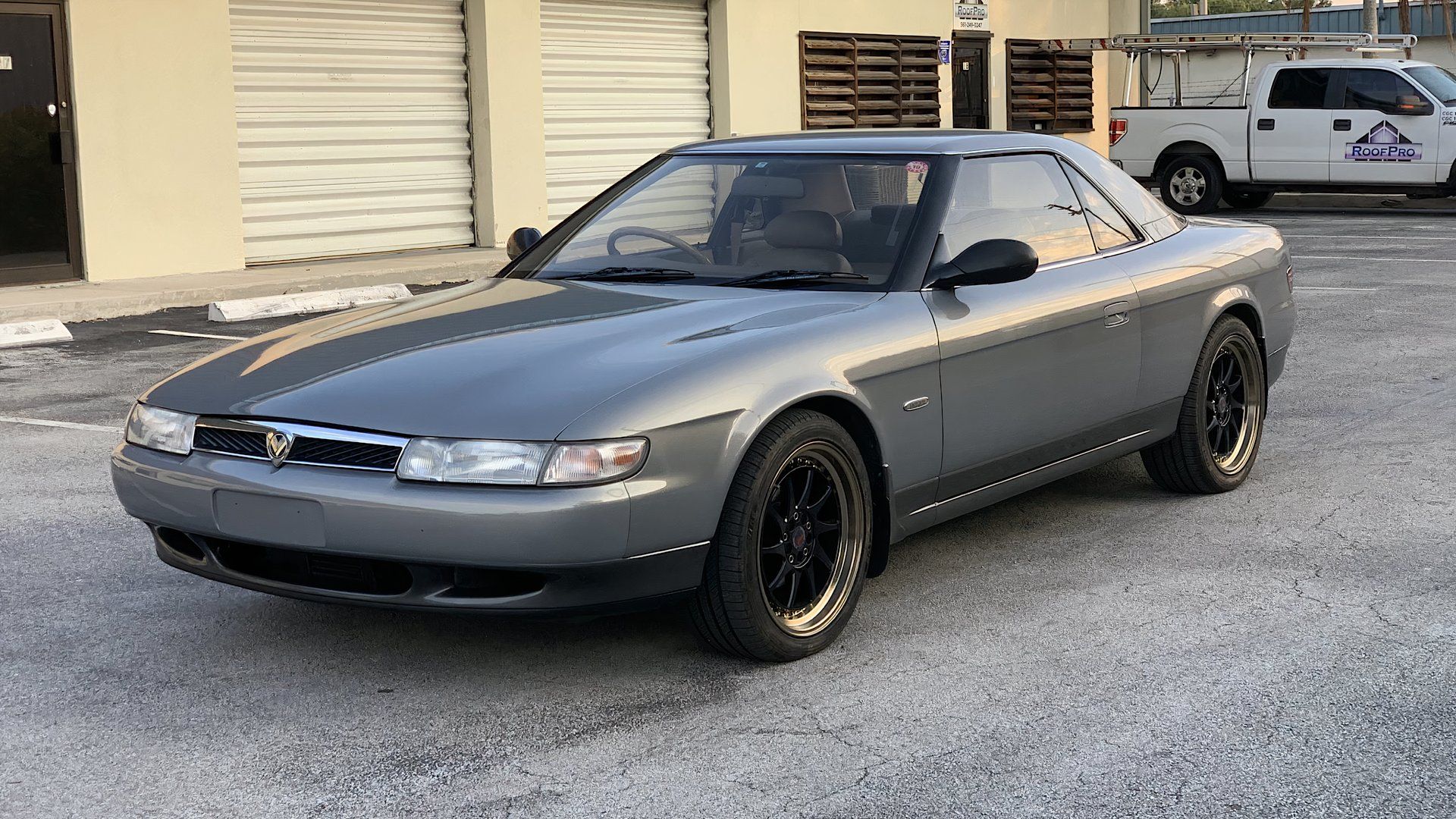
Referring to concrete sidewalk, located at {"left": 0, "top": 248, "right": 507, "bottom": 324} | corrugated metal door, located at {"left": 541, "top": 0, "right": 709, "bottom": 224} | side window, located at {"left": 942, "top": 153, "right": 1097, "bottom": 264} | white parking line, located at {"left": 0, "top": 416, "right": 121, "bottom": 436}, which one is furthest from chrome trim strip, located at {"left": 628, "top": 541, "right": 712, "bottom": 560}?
corrugated metal door, located at {"left": 541, "top": 0, "right": 709, "bottom": 224}

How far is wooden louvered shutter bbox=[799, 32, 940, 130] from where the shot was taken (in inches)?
795

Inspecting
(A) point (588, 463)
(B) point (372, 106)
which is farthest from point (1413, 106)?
(A) point (588, 463)

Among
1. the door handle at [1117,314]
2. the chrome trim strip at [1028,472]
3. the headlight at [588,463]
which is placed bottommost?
the chrome trim strip at [1028,472]

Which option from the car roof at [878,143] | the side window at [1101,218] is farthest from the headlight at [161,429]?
the side window at [1101,218]

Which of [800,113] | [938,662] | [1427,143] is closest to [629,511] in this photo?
[938,662]

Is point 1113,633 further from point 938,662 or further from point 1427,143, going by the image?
point 1427,143

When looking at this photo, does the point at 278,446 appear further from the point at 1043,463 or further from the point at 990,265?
the point at 1043,463

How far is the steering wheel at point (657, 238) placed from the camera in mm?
5129

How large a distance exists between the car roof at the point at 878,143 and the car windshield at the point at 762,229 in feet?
0.20

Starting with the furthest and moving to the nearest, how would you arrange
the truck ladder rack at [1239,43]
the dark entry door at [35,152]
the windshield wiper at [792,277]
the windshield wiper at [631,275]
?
1. the truck ladder rack at [1239,43]
2. the dark entry door at [35,152]
3. the windshield wiper at [631,275]
4. the windshield wiper at [792,277]

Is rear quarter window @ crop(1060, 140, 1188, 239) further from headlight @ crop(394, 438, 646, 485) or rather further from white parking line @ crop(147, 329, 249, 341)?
white parking line @ crop(147, 329, 249, 341)

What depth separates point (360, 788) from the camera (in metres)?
3.51

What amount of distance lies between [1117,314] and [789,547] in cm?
177

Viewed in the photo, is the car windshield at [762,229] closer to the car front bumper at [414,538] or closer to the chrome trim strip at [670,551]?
the chrome trim strip at [670,551]
